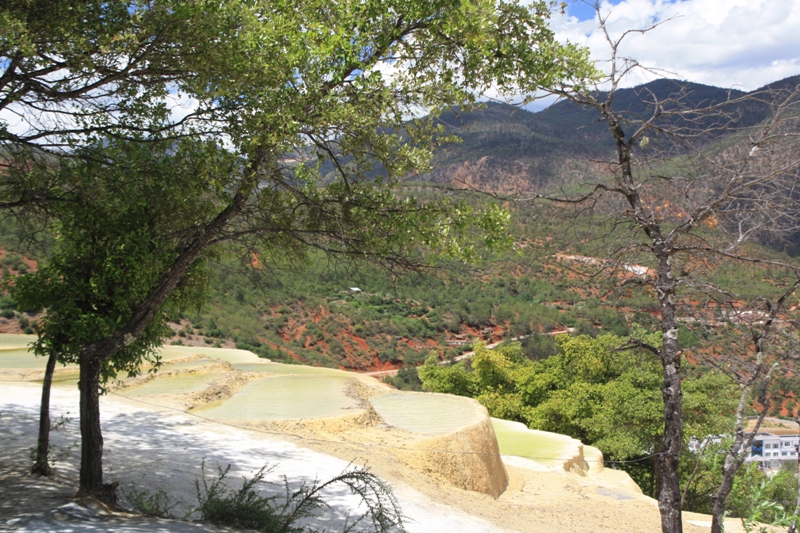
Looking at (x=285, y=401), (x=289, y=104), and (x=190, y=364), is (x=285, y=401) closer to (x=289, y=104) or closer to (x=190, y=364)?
(x=190, y=364)

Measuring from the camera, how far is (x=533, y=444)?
1454 cm

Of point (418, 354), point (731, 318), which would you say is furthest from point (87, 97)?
point (418, 354)

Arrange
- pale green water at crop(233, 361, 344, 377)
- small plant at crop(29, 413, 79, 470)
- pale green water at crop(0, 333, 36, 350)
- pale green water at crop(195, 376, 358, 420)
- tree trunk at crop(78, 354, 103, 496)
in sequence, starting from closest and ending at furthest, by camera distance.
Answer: tree trunk at crop(78, 354, 103, 496) < small plant at crop(29, 413, 79, 470) < pale green water at crop(195, 376, 358, 420) < pale green water at crop(233, 361, 344, 377) < pale green water at crop(0, 333, 36, 350)

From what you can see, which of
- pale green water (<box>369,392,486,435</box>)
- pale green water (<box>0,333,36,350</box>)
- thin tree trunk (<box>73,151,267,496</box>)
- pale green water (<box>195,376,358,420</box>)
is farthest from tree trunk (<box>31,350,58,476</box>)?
pale green water (<box>0,333,36,350</box>)

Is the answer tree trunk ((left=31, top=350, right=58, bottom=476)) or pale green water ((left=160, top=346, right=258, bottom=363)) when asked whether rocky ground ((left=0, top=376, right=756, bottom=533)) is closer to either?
tree trunk ((left=31, top=350, right=58, bottom=476))

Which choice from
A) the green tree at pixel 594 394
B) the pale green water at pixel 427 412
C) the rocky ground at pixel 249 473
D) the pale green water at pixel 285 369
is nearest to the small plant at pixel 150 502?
the rocky ground at pixel 249 473

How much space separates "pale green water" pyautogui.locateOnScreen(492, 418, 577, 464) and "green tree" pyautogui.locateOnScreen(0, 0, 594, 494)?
841 centimetres

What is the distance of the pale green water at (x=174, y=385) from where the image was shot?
498 inches

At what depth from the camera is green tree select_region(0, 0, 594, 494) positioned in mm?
5387

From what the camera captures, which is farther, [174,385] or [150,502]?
[174,385]

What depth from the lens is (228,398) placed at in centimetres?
1261

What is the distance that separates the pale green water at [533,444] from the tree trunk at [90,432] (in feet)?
30.6

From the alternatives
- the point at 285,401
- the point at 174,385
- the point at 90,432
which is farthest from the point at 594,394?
the point at 90,432

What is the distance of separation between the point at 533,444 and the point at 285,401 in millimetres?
5963
